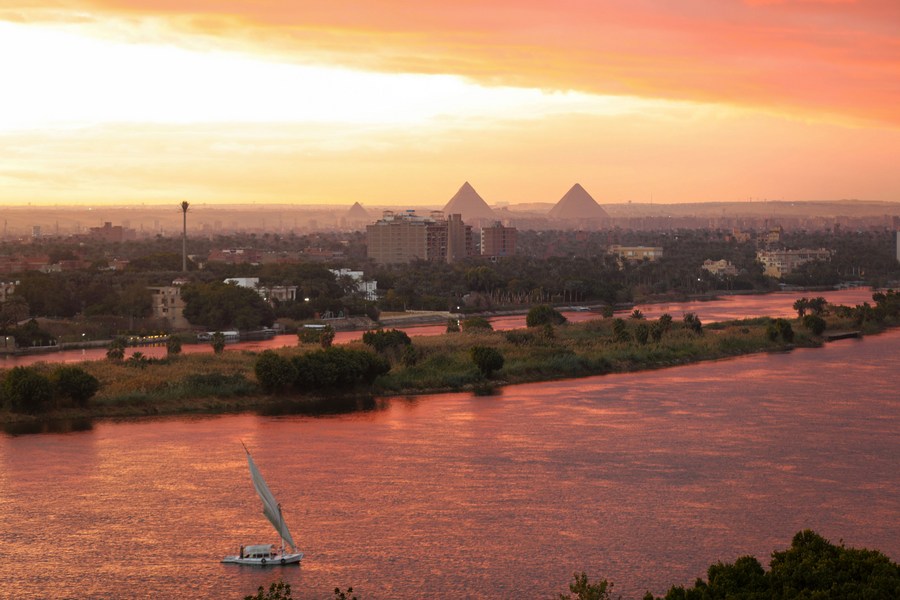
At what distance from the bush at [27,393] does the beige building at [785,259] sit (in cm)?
3983

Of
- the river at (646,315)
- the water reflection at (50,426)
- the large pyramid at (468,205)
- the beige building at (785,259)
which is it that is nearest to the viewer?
the water reflection at (50,426)

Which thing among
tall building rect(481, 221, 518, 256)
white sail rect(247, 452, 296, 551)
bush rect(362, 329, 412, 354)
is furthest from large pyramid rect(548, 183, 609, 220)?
white sail rect(247, 452, 296, 551)

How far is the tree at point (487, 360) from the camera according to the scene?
66.1 ft

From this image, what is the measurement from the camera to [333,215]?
155000 mm

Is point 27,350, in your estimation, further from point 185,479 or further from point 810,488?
point 810,488

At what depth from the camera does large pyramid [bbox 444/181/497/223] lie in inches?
5340

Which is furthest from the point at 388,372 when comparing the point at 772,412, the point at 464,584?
the point at 464,584

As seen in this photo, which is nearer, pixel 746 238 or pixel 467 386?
pixel 467 386

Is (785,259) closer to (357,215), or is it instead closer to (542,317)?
(542,317)

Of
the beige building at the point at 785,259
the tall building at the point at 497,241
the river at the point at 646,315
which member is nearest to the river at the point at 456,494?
the river at the point at 646,315

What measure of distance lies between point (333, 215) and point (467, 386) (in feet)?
449

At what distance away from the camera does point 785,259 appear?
5525 cm

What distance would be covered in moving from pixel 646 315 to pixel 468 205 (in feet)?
336

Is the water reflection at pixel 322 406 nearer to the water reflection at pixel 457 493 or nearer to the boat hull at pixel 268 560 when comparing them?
the water reflection at pixel 457 493
